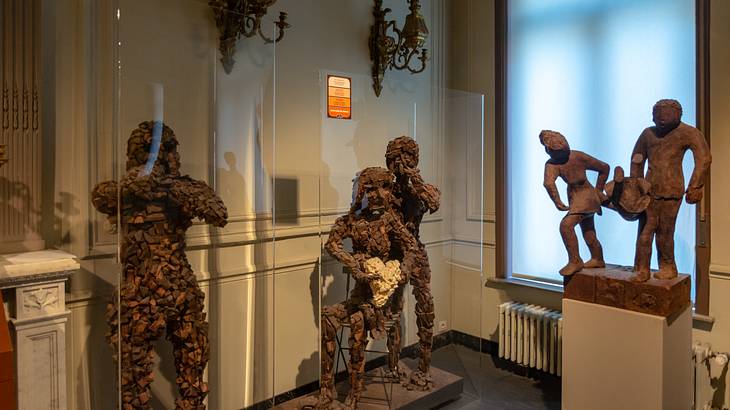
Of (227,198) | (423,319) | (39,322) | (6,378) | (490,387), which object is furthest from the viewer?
(490,387)

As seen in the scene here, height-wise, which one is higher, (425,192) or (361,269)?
(425,192)

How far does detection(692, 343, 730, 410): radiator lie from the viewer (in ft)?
8.10

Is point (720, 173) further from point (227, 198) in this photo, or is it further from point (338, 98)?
point (227, 198)

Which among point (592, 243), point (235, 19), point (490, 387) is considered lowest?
point (490, 387)

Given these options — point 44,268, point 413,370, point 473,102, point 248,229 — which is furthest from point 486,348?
point 44,268

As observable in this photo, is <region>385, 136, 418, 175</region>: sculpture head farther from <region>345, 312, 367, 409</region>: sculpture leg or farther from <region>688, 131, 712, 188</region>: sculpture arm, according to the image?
<region>688, 131, 712, 188</region>: sculpture arm

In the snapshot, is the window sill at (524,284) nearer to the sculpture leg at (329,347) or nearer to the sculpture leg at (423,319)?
the sculpture leg at (423,319)

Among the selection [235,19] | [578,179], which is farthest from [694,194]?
[235,19]

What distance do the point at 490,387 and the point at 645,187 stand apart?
158cm

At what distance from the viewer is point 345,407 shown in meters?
2.31

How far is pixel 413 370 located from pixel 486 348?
1051 mm

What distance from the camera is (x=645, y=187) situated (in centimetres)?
218

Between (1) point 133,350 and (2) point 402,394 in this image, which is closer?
(1) point 133,350

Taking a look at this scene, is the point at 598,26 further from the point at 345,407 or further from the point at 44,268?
the point at 44,268
